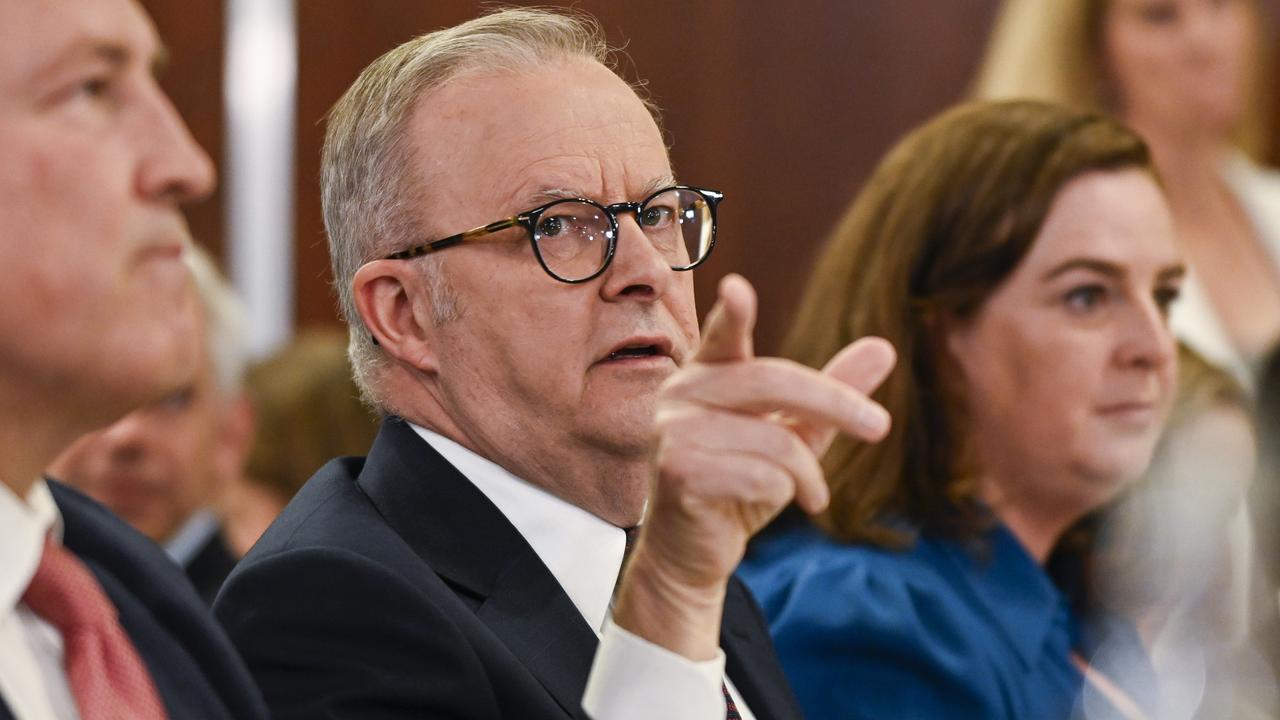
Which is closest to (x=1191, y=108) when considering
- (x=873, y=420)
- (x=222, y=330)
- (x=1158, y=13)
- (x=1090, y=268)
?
(x=1158, y=13)

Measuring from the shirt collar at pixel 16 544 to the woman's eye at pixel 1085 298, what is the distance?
61.8 inches

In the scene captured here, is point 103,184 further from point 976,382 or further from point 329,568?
point 976,382

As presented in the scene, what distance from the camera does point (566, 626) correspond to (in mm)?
1475

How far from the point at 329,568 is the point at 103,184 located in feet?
1.49

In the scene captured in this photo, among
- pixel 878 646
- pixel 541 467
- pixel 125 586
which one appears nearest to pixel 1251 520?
pixel 878 646

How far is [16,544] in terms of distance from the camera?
102 cm

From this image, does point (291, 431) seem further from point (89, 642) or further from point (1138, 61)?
point (89, 642)

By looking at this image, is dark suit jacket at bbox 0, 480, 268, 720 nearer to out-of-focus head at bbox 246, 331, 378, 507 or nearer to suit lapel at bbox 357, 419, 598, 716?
suit lapel at bbox 357, 419, 598, 716

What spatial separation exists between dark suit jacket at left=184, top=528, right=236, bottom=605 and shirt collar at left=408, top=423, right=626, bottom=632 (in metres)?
1.46

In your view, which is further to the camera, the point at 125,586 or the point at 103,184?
the point at 125,586

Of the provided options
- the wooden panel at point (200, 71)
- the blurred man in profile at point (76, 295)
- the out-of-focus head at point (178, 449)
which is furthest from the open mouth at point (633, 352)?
the wooden panel at point (200, 71)

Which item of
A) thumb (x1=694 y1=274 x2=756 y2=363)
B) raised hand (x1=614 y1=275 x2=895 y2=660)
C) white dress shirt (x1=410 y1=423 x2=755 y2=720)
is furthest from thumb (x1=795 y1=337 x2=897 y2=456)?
white dress shirt (x1=410 y1=423 x2=755 y2=720)

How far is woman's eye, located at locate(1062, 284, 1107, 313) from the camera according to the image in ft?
7.41

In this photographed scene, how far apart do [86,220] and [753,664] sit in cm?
99
